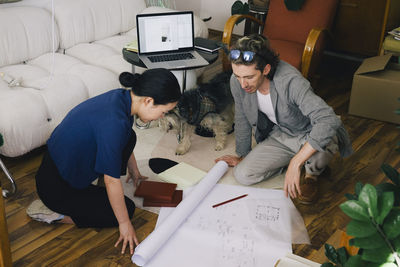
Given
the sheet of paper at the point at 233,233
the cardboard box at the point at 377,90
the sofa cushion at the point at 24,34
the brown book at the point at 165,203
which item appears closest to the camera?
the sheet of paper at the point at 233,233

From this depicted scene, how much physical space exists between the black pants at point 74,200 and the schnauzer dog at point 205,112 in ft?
1.86

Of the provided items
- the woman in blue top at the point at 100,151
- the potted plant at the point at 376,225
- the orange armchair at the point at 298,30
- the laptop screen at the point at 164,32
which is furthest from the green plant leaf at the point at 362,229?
the orange armchair at the point at 298,30

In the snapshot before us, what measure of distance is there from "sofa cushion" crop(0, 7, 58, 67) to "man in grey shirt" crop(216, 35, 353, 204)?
1.46 m

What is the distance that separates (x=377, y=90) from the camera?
2881mm

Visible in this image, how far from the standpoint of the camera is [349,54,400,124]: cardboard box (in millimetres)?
2842

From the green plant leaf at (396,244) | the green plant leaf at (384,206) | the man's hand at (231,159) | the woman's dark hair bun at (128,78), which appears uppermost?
the green plant leaf at (384,206)

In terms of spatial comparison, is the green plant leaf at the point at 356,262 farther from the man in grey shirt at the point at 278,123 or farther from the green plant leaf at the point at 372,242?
the man in grey shirt at the point at 278,123

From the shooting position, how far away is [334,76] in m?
3.77

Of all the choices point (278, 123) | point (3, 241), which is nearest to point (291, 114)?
point (278, 123)

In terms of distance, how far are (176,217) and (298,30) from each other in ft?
6.81

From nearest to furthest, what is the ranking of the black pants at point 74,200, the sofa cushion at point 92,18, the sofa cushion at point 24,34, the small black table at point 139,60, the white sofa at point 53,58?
the black pants at point 74,200
the white sofa at point 53,58
the small black table at point 139,60
the sofa cushion at point 24,34
the sofa cushion at point 92,18

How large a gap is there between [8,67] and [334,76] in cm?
265

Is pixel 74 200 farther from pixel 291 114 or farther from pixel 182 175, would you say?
pixel 291 114

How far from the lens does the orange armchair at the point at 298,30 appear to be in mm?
2936
